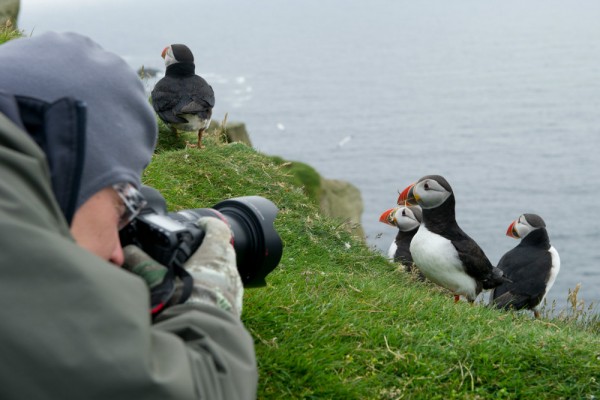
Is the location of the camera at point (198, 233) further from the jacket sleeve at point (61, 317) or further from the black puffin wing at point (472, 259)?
the black puffin wing at point (472, 259)

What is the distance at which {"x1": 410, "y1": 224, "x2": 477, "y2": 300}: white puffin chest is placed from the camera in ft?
22.9

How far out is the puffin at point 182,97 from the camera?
8461 millimetres

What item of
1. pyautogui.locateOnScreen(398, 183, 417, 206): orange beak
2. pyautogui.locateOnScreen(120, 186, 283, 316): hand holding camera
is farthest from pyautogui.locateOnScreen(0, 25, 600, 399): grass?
pyautogui.locateOnScreen(398, 183, 417, 206): orange beak

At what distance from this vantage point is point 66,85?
187cm

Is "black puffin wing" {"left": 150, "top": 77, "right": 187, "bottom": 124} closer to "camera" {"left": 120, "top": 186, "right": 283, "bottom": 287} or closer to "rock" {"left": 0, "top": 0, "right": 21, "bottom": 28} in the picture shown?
"rock" {"left": 0, "top": 0, "right": 21, "bottom": 28}

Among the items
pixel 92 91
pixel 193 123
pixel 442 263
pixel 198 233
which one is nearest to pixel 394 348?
pixel 198 233

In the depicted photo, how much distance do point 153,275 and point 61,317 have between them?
0.58 metres

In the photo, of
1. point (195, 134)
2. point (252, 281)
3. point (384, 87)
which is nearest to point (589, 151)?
point (384, 87)

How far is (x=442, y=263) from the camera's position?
22.9ft

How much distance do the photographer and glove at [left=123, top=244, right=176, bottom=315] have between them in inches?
0.4

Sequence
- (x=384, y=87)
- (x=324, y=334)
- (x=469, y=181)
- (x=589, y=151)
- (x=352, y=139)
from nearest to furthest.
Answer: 1. (x=324, y=334)
2. (x=469, y=181)
3. (x=589, y=151)
4. (x=352, y=139)
5. (x=384, y=87)

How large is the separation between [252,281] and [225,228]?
540 millimetres

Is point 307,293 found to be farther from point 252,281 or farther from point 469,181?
point 469,181

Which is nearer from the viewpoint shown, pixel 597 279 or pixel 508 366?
pixel 508 366
